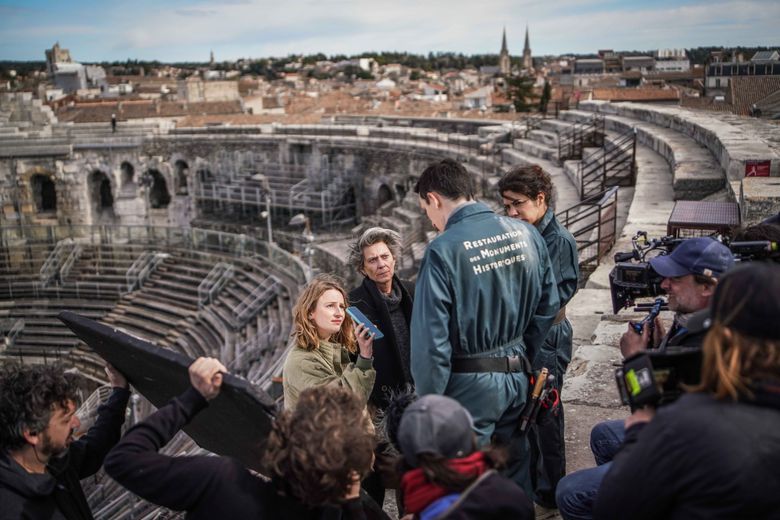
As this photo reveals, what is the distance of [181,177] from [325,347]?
29.4m

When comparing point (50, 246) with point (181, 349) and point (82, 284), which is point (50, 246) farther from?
point (181, 349)

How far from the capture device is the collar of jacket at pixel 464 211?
3.19 m

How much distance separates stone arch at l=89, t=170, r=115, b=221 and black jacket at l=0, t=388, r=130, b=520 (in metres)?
31.1

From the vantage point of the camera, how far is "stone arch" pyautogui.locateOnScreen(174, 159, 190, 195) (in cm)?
3130

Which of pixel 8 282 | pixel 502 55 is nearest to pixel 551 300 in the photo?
pixel 8 282

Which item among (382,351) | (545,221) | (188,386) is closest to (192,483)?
(188,386)

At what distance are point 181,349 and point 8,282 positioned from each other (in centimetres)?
880

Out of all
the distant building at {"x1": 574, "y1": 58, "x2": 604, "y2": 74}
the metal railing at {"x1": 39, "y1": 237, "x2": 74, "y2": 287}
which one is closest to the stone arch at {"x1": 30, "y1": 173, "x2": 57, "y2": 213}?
the metal railing at {"x1": 39, "y1": 237, "x2": 74, "y2": 287}

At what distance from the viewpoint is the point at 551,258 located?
4.04 m

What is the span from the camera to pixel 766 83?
25312 millimetres

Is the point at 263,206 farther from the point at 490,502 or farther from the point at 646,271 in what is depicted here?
the point at 490,502

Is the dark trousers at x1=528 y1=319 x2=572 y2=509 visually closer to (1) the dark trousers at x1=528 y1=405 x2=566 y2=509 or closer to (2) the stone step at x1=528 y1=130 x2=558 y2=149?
(1) the dark trousers at x1=528 y1=405 x2=566 y2=509

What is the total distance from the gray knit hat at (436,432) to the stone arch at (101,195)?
3229 centimetres

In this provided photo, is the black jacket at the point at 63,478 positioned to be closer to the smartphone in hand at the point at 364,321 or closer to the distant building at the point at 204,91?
the smartphone in hand at the point at 364,321
